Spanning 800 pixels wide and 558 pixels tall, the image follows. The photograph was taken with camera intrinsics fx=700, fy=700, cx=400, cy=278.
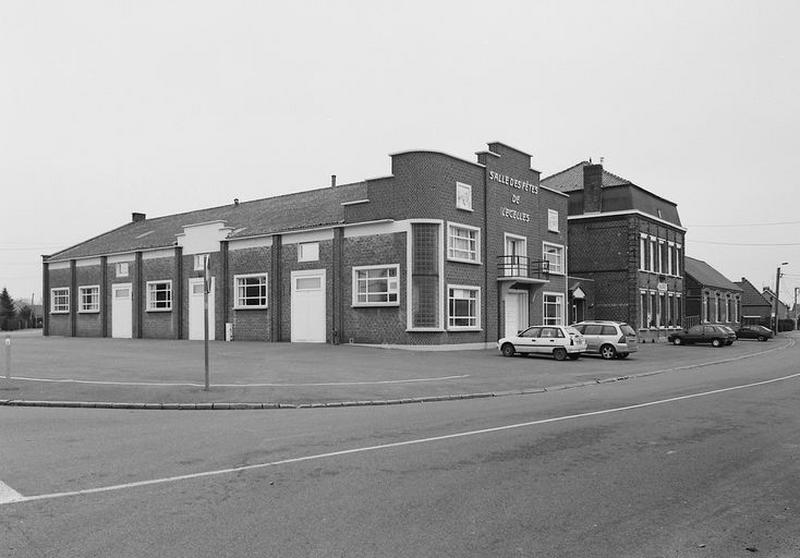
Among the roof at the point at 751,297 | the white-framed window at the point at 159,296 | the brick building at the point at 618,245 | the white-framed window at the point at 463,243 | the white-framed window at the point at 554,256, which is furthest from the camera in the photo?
the roof at the point at 751,297

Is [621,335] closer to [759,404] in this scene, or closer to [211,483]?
[759,404]

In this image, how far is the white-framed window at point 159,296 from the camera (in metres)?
42.6

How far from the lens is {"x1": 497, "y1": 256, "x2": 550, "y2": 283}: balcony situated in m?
35.3

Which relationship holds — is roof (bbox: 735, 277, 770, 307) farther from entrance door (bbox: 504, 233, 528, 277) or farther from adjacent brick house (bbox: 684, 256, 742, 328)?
entrance door (bbox: 504, 233, 528, 277)

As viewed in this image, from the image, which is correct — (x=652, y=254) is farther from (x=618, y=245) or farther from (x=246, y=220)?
(x=246, y=220)

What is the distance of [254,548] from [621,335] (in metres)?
26.5

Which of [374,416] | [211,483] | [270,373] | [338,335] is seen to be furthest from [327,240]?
[211,483]

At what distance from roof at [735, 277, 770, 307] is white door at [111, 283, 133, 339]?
84.4 metres

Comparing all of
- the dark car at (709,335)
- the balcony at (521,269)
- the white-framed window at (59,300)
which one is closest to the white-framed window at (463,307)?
the balcony at (521,269)

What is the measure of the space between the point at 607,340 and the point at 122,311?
3101cm

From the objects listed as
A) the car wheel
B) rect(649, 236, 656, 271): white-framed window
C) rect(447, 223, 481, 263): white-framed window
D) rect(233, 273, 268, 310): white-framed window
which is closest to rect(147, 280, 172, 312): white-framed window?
rect(233, 273, 268, 310): white-framed window

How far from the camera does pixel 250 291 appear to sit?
37.8 metres

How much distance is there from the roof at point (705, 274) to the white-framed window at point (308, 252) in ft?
140

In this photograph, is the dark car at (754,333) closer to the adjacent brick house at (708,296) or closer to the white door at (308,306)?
the adjacent brick house at (708,296)
